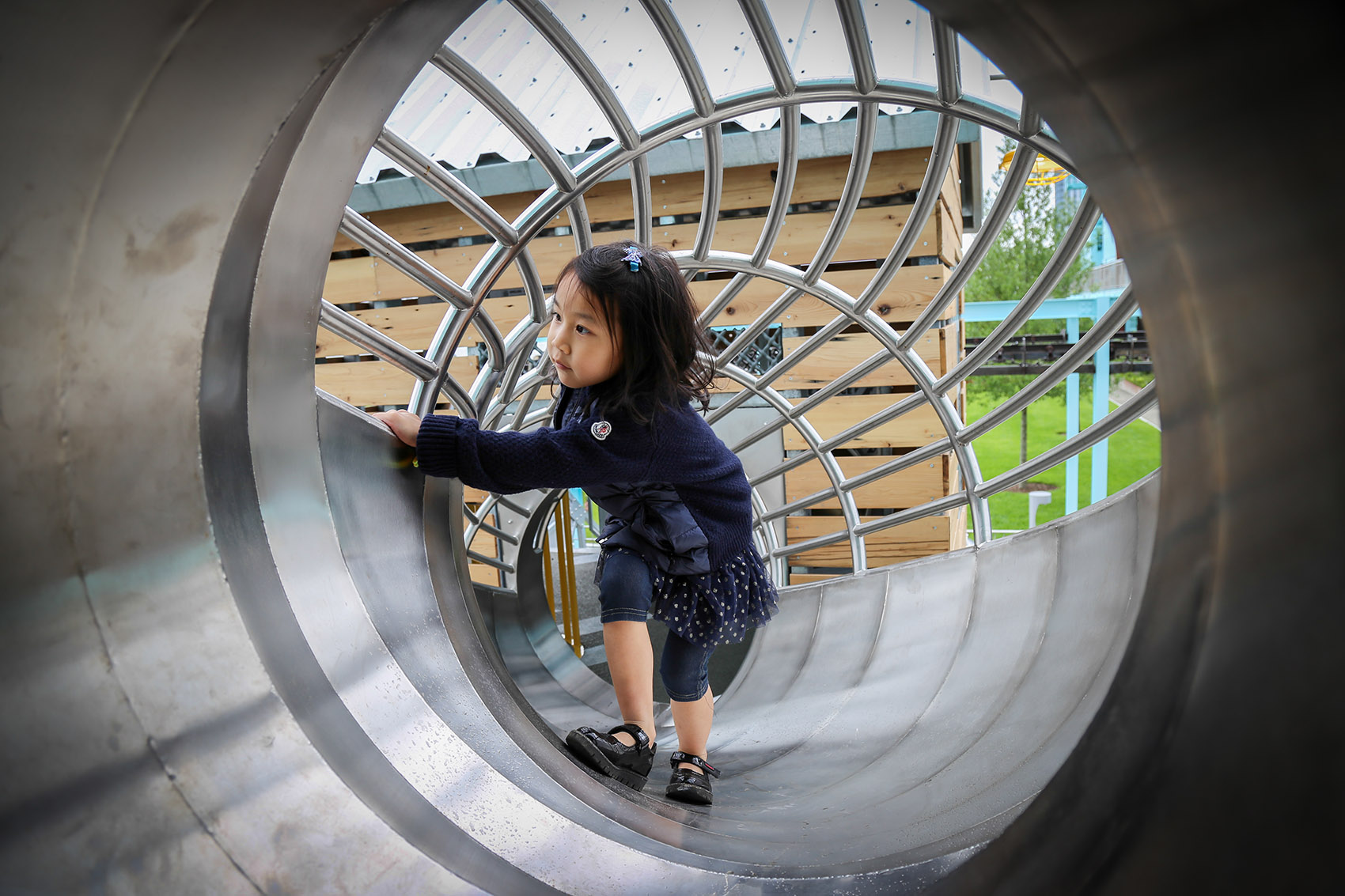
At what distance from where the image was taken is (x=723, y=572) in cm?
158

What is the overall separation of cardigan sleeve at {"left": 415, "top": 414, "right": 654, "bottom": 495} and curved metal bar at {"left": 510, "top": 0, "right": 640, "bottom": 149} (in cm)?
48

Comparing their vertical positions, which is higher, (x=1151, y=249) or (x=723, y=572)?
(x=1151, y=249)

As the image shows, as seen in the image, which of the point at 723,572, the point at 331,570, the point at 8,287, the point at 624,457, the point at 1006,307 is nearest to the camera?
the point at 8,287

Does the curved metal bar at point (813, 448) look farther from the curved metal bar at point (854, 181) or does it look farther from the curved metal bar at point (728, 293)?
the curved metal bar at point (854, 181)

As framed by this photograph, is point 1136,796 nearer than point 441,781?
Yes

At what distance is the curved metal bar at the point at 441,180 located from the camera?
1234 mm

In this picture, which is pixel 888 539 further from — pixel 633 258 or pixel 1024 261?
pixel 1024 261

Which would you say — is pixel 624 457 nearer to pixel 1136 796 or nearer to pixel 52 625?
pixel 52 625

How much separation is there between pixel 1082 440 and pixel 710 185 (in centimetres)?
95

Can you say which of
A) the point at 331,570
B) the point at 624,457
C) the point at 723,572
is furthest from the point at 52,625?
the point at 723,572

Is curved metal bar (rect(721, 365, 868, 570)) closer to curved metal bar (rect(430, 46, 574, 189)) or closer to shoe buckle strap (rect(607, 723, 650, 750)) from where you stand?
shoe buckle strap (rect(607, 723, 650, 750))

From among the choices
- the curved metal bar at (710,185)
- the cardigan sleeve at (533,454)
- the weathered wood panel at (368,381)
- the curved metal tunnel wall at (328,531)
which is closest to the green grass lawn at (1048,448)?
the weathered wood panel at (368,381)

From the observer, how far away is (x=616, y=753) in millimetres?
1466

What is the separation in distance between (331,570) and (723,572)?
83cm
